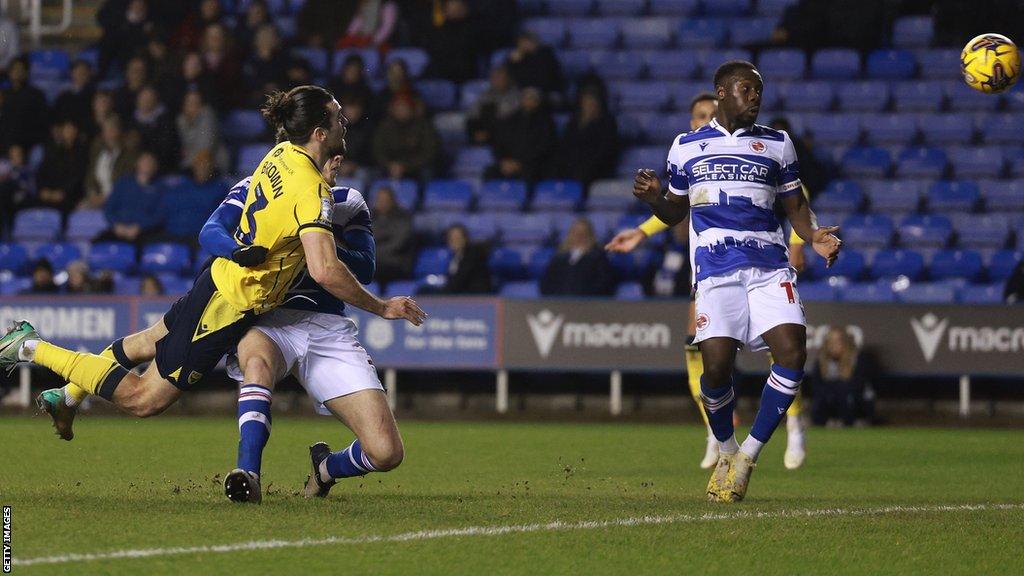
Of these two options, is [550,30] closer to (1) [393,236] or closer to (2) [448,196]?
(2) [448,196]

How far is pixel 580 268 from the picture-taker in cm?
1557

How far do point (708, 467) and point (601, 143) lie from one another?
833cm

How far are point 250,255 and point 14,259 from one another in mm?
12126

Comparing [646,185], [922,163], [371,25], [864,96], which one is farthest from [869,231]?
[646,185]

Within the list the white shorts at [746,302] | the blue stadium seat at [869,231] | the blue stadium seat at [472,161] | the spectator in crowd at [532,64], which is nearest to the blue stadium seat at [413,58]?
the blue stadium seat at [472,161]

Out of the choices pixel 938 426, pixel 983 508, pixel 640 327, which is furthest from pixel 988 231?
pixel 983 508

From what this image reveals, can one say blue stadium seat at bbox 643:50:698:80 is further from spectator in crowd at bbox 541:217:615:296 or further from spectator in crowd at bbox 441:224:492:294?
spectator in crowd at bbox 441:224:492:294

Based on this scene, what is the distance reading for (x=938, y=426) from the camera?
15.1 metres

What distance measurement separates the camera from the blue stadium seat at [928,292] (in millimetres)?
15930

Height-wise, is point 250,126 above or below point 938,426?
above

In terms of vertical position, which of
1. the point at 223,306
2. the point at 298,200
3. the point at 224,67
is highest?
the point at 224,67

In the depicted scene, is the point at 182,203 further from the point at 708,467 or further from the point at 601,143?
the point at 708,467

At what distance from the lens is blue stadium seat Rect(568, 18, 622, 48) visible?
19.6m

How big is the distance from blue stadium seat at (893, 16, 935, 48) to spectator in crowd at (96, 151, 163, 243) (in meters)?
9.02
